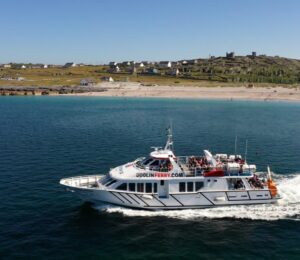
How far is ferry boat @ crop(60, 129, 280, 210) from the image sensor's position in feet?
107

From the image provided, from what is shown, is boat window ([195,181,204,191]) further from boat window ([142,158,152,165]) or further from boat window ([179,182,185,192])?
boat window ([142,158,152,165])

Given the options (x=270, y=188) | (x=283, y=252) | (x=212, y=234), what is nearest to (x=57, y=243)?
(x=212, y=234)

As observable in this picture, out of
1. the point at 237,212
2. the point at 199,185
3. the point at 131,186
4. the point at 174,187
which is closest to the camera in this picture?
the point at 237,212

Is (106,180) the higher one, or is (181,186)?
(106,180)

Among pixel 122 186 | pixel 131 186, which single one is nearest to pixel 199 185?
pixel 131 186

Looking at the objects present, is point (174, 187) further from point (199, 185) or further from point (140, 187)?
point (140, 187)

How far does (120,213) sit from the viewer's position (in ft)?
105

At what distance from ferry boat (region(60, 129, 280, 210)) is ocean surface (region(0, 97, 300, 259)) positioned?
2.89ft

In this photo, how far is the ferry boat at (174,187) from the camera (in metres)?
32.5

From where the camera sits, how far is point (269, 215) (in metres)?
31.8

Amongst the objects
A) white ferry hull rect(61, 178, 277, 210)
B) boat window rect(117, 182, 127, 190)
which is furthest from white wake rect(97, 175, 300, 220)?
boat window rect(117, 182, 127, 190)

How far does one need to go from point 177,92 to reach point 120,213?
12594cm

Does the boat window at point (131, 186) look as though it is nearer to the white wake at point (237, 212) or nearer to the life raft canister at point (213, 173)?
the white wake at point (237, 212)

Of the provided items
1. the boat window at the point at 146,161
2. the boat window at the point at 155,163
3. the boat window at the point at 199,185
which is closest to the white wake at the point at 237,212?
the boat window at the point at 199,185
